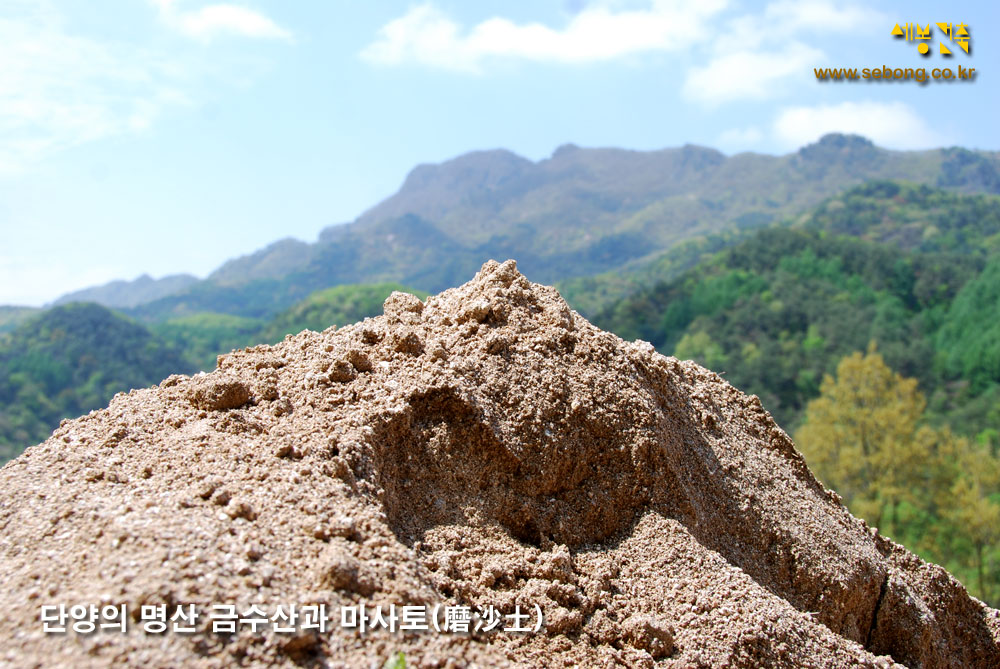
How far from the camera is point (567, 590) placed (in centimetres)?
272

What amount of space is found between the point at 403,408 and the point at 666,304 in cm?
9005

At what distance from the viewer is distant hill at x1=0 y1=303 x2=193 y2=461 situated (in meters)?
80.2

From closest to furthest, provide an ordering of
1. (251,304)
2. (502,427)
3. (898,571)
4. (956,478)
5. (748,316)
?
1. (502,427)
2. (898,571)
3. (956,478)
4. (748,316)
5. (251,304)

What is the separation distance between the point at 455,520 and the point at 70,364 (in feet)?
334

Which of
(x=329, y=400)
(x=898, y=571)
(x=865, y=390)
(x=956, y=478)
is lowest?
(x=956, y=478)

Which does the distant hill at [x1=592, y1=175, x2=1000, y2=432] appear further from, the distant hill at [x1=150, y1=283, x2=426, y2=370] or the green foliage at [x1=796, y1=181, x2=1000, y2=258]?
the distant hill at [x1=150, y1=283, x2=426, y2=370]

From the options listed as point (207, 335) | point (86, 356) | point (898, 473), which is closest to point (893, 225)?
point (207, 335)

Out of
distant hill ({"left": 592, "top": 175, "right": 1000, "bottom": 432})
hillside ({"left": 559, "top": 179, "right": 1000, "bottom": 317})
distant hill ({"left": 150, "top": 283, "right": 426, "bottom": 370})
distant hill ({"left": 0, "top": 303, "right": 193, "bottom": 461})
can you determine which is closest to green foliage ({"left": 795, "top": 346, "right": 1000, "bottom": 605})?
distant hill ({"left": 592, "top": 175, "right": 1000, "bottom": 432})

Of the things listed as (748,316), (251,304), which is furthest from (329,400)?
(251,304)

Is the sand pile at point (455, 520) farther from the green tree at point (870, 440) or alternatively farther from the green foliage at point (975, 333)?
the green foliage at point (975, 333)

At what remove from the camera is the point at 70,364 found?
91.2m

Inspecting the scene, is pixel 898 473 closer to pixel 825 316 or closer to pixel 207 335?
pixel 825 316

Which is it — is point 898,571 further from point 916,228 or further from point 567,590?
point 916,228

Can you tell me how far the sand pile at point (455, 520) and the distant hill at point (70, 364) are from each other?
78.8 metres
